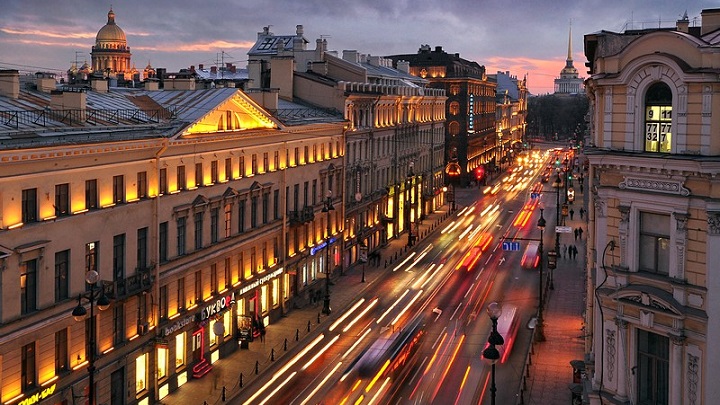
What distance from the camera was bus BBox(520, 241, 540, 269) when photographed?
69319mm

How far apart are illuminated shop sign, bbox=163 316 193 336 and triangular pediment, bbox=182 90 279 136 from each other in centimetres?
951

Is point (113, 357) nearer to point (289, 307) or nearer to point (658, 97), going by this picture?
point (289, 307)

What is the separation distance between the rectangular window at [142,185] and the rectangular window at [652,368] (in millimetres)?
23259

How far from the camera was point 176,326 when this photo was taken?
126 feet

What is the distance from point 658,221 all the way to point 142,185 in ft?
77.3

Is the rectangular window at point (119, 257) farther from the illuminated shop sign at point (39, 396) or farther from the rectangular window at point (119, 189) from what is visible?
the illuminated shop sign at point (39, 396)

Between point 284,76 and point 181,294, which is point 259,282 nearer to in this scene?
point 181,294

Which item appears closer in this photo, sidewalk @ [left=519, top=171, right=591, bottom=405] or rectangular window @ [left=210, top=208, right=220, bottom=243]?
sidewalk @ [left=519, top=171, right=591, bottom=405]

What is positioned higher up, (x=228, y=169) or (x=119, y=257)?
(x=228, y=169)

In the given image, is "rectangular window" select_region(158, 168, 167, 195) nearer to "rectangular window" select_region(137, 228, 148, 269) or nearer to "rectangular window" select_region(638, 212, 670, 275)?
"rectangular window" select_region(137, 228, 148, 269)

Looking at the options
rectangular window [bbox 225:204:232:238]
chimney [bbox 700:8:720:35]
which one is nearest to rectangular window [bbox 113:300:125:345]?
rectangular window [bbox 225:204:232:238]

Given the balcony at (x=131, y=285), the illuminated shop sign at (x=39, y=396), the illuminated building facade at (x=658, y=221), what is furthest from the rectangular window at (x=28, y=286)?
the illuminated building facade at (x=658, y=221)

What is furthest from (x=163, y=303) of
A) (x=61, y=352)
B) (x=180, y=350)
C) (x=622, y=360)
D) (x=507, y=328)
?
(x=622, y=360)

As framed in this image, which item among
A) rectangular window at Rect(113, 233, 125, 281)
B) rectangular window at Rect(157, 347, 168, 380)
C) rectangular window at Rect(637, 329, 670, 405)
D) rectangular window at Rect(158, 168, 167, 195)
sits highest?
rectangular window at Rect(158, 168, 167, 195)
